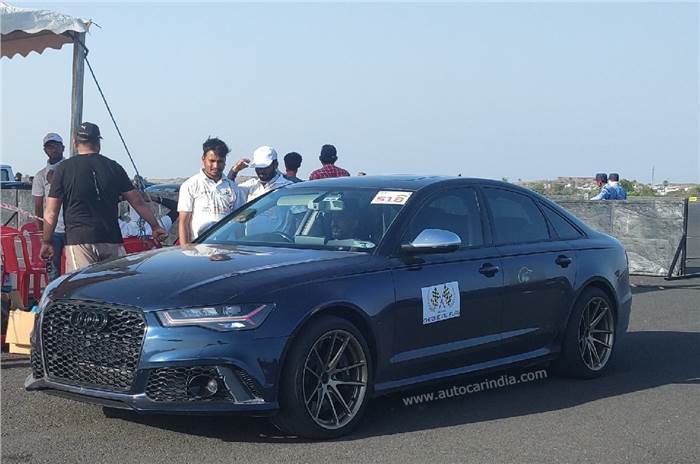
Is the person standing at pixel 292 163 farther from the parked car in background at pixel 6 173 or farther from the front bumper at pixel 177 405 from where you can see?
the parked car in background at pixel 6 173

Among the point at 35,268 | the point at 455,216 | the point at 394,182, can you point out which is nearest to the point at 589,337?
the point at 455,216

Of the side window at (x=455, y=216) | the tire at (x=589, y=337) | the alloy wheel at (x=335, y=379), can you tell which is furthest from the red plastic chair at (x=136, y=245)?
the alloy wheel at (x=335, y=379)

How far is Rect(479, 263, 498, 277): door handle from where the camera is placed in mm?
7195

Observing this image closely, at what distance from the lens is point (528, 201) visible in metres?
8.10

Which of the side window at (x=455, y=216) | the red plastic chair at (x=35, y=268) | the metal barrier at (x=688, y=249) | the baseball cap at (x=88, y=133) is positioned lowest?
the metal barrier at (x=688, y=249)

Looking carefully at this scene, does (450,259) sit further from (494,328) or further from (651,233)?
(651,233)

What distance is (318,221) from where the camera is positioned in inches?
279

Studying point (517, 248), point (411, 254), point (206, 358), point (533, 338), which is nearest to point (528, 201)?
point (517, 248)

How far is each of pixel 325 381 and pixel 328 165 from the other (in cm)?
558

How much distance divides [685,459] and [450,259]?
6.43 ft

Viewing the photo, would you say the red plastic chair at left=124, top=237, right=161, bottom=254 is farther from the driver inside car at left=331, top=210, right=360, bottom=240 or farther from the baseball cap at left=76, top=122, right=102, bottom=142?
the driver inside car at left=331, top=210, right=360, bottom=240

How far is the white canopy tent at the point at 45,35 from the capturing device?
10281 millimetres

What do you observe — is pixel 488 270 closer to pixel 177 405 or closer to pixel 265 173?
pixel 177 405

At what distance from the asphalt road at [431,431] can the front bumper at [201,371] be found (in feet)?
0.84
